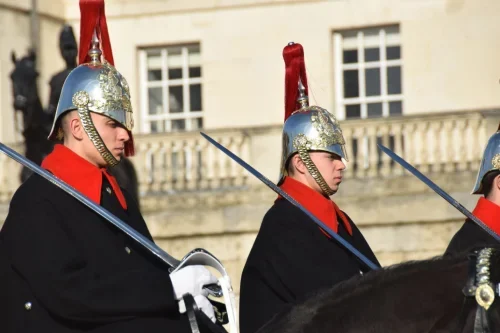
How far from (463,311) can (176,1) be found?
1957cm

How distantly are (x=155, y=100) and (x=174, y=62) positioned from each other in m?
0.66

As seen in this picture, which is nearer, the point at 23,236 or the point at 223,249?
the point at 23,236

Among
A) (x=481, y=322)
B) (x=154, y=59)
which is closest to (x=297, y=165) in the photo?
(x=481, y=322)

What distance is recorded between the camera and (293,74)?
871 centimetres

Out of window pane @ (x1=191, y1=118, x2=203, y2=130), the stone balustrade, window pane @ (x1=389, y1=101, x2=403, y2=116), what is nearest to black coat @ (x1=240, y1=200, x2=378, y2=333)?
the stone balustrade

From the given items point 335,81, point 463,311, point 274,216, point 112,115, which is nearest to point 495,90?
point 335,81

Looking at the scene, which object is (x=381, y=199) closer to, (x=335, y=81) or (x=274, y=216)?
(x=335, y=81)

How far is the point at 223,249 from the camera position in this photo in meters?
20.7

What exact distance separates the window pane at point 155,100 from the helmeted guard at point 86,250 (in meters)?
17.7

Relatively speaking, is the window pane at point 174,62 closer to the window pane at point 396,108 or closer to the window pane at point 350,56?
the window pane at point 350,56

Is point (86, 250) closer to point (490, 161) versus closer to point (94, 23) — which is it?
point (94, 23)

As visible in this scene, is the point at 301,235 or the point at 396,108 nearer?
the point at 301,235

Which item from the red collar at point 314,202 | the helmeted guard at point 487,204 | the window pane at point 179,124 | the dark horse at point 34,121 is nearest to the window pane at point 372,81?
the window pane at point 179,124

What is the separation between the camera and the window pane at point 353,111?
2323cm
